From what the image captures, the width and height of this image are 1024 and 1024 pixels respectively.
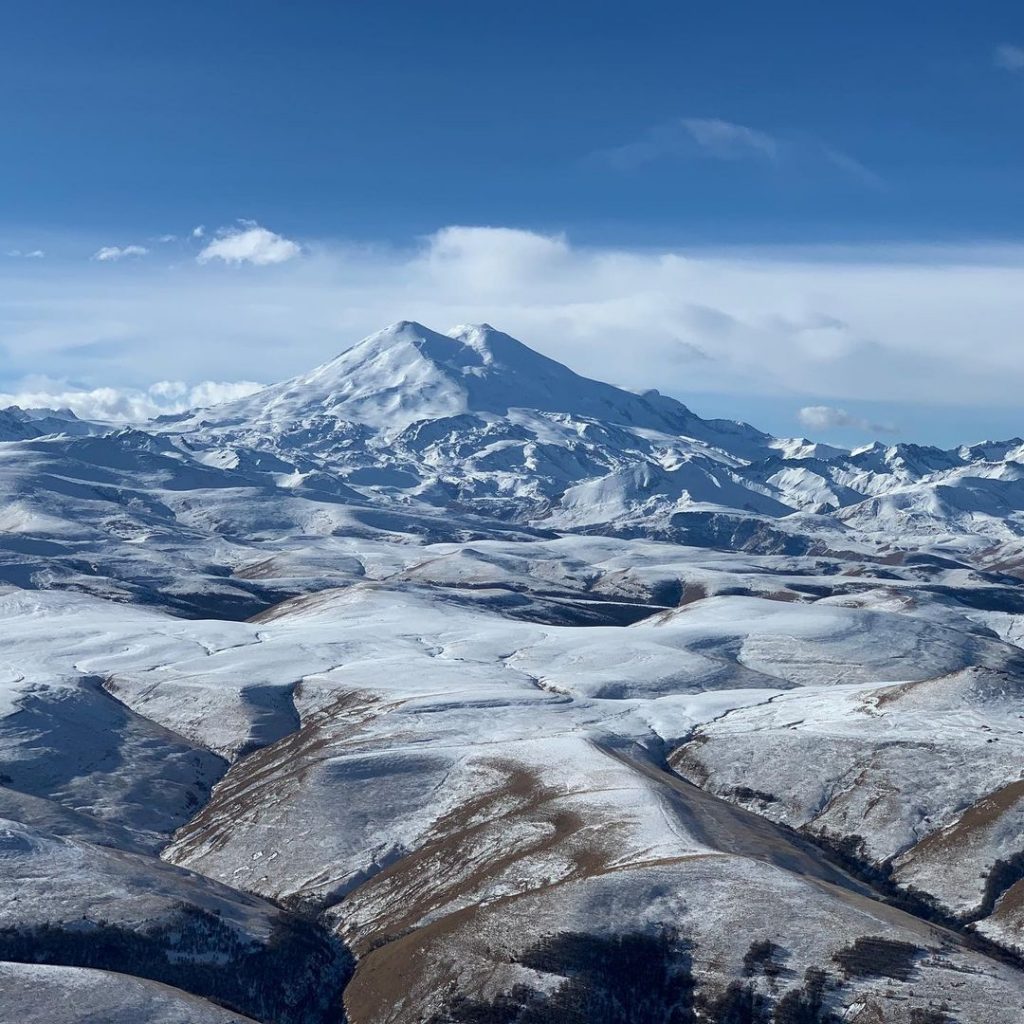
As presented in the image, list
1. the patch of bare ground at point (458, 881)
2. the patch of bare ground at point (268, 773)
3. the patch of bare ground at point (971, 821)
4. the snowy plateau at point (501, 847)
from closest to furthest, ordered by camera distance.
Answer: the snowy plateau at point (501, 847) → the patch of bare ground at point (458, 881) → the patch of bare ground at point (971, 821) → the patch of bare ground at point (268, 773)

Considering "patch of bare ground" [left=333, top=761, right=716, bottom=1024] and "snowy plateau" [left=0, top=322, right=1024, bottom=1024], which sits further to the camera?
"patch of bare ground" [left=333, top=761, right=716, bottom=1024]

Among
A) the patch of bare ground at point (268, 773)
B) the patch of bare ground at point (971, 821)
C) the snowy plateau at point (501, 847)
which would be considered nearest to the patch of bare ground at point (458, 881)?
the snowy plateau at point (501, 847)

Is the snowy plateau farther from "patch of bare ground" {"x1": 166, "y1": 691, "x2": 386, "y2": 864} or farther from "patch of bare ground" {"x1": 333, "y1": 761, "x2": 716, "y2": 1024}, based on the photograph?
"patch of bare ground" {"x1": 166, "y1": 691, "x2": 386, "y2": 864}

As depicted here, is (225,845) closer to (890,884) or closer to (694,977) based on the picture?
(694,977)

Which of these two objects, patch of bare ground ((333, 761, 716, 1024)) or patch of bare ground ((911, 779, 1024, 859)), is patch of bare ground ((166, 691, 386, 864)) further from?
patch of bare ground ((911, 779, 1024, 859))

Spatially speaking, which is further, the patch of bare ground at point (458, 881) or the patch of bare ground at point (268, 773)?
the patch of bare ground at point (268, 773)

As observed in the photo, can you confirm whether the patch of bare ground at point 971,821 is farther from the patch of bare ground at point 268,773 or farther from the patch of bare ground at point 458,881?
the patch of bare ground at point 268,773

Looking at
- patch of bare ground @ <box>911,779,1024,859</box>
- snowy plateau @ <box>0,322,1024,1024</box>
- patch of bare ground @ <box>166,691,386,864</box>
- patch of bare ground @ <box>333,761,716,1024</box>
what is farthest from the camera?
patch of bare ground @ <box>166,691,386,864</box>

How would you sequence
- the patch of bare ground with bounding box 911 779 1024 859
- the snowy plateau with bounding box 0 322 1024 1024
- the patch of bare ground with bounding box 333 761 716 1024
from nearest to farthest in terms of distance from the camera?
the snowy plateau with bounding box 0 322 1024 1024, the patch of bare ground with bounding box 333 761 716 1024, the patch of bare ground with bounding box 911 779 1024 859

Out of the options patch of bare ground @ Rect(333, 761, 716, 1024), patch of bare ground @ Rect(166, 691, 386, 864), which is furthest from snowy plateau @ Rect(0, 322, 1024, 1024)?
patch of bare ground @ Rect(166, 691, 386, 864)

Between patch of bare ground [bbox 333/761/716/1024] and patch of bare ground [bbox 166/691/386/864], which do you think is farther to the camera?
patch of bare ground [bbox 166/691/386/864]

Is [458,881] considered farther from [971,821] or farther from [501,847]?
[971,821]

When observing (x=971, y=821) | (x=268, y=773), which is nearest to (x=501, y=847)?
(x=268, y=773)

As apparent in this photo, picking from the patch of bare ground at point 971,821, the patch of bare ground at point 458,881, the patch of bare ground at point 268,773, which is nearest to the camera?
the patch of bare ground at point 458,881
